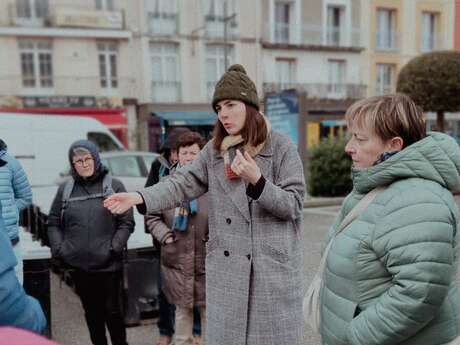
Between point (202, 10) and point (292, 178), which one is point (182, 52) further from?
point (292, 178)

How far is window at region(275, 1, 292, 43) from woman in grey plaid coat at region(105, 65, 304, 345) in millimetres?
24819

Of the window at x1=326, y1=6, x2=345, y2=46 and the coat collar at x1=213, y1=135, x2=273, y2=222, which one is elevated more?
the window at x1=326, y1=6, x2=345, y2=46

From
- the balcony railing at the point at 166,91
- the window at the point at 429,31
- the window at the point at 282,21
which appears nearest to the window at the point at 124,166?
the balcony railing at the point at 166,91

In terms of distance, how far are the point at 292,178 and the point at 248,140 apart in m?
0.27

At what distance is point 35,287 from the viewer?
3.75 m

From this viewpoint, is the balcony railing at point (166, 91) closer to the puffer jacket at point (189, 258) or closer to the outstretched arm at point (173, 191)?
the puffer jacket at point (189, 258)

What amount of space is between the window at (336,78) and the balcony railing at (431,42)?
17.6 ft

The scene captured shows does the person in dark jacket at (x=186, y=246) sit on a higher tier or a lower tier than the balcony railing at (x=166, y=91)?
lower

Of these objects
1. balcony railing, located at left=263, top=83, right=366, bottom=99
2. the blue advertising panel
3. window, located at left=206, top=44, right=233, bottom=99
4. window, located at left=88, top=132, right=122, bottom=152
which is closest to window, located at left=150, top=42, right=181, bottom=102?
window, located at left=206, top=44, right=233, bottom=99

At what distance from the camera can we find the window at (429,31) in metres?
27.0

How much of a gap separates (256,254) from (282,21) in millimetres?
25863

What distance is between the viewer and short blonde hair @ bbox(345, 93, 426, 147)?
1.61 meters

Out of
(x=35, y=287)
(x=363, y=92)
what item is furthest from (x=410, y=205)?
(x=363, y=92)

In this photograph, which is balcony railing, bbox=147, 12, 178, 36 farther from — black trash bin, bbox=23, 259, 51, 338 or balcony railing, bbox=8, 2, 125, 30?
black trash bin, bbox=23, 259, 51, 338
